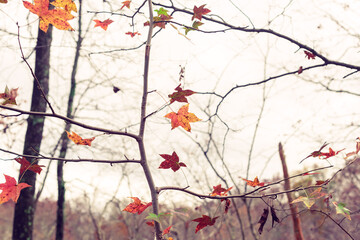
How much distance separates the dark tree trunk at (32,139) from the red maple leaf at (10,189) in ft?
9.86

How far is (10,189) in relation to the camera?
119cm

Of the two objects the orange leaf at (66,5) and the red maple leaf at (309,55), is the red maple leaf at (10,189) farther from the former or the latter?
the red maple leaf at (309,55)

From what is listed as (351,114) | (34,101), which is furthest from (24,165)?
(351,114)

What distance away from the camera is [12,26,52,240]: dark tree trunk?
4.32 metres

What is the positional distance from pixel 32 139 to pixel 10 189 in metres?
3.75

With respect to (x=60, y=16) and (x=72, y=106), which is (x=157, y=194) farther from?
(x=72, y=106)

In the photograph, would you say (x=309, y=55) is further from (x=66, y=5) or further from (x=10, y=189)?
(x=10, y=189)

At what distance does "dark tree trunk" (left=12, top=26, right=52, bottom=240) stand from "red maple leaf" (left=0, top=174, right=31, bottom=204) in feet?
9.86

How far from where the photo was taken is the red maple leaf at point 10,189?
45.8 inches

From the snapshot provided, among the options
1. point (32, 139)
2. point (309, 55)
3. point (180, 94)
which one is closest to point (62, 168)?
point (32, 139)

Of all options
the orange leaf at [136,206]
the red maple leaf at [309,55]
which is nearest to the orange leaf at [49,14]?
the orange leaf at [136,206]

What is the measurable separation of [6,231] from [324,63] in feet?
130

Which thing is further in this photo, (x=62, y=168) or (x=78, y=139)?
(x=62, y=168)

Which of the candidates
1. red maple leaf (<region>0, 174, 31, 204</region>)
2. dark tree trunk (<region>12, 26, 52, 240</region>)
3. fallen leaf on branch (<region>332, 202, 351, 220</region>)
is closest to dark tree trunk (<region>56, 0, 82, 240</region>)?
dark tree trunk (<region>12, 26, 52, 240</region>)
